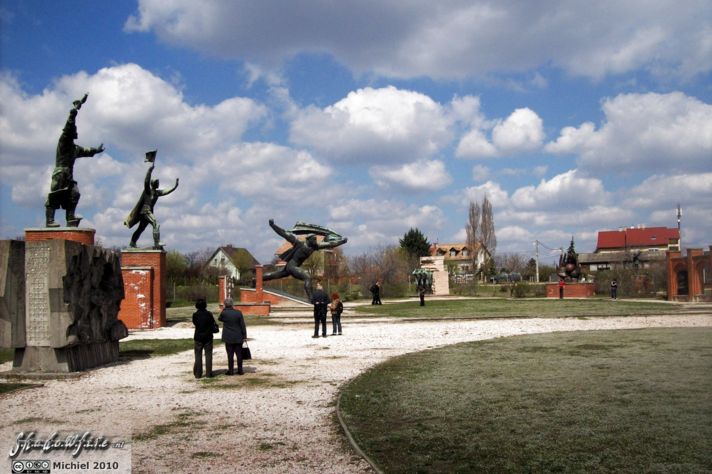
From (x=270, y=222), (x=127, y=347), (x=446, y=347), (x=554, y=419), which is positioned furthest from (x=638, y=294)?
(x=554, y=419)

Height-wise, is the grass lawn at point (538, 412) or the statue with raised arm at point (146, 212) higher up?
the statue with raised arm at point (146, 212)

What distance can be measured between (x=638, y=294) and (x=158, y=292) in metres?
33.2

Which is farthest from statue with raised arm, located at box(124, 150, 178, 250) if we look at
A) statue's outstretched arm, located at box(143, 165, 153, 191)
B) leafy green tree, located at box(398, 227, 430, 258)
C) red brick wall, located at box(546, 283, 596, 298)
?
leafy green tree, located at box(398, 227, 430, 258)

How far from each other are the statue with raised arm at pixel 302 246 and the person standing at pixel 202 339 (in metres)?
22.4

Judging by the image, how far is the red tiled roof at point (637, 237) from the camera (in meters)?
103

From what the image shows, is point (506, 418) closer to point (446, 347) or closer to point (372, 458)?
point (372, 458)

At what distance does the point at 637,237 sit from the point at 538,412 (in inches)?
4304

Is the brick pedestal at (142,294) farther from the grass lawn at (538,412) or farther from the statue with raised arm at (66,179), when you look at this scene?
the grass lawn at (538,412)

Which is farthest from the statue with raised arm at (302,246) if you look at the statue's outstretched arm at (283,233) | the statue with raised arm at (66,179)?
the statue with raised arm at (66,179)

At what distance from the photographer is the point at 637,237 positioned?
350ft

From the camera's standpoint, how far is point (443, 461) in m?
5.76

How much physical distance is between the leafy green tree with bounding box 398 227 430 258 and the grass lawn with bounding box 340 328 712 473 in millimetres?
68863

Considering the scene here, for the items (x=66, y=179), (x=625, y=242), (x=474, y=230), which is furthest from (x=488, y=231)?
(x=66, y=179)

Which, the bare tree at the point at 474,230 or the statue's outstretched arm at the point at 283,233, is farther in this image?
the bare tree at the point at 474,230
